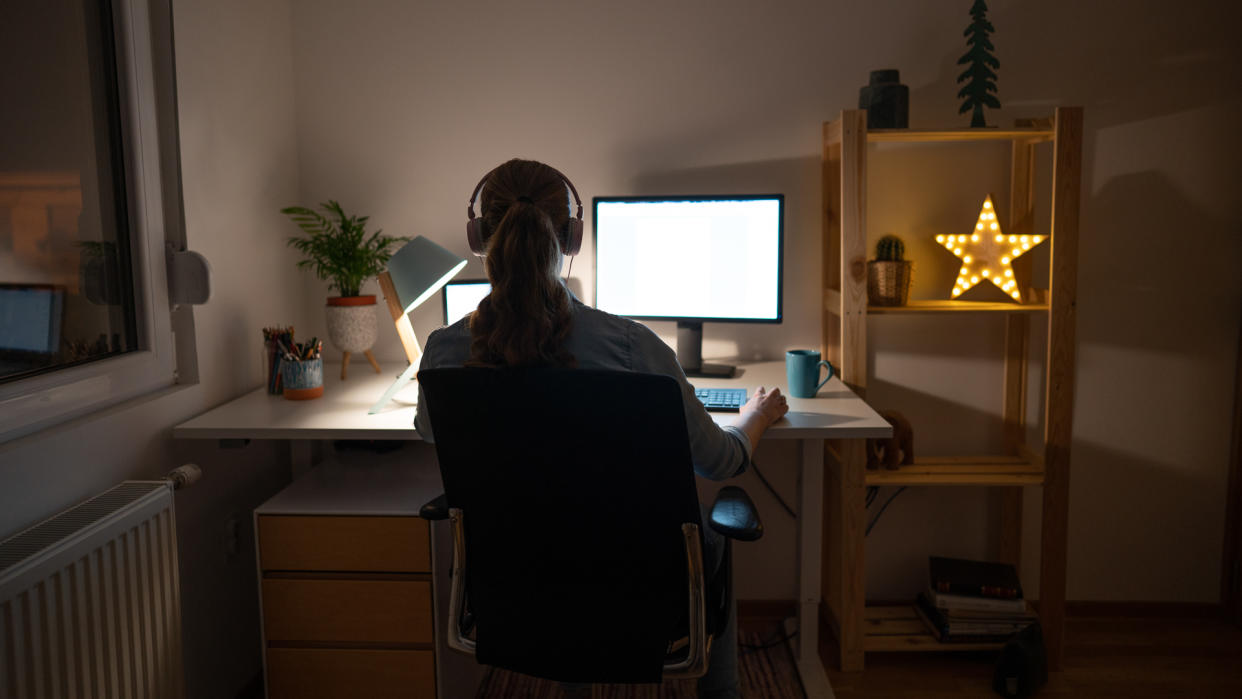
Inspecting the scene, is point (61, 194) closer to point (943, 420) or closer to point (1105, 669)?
point (943, 420)

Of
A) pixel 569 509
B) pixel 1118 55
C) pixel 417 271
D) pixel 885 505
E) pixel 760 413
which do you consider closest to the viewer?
pixel 569 509

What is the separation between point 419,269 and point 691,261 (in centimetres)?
72

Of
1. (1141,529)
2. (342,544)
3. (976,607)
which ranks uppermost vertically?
(342,544)

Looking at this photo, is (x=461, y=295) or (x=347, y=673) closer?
(x=347, y=673)

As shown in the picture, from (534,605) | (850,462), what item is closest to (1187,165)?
(850,462)

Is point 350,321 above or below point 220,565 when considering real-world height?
above

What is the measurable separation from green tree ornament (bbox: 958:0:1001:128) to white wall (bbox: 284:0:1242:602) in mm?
176

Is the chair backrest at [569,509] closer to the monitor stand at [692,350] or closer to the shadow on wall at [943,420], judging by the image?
the monitor stand at [692,350]

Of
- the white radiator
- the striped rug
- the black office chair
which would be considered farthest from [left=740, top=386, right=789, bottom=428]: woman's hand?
the white radiator

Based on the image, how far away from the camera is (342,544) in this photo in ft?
5.82

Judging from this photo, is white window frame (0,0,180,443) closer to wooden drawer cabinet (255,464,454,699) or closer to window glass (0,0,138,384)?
window glass (0,0,138,384)

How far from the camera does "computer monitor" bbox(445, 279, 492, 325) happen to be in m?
2.33

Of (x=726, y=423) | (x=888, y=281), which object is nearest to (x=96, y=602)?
(x=726, y=423)

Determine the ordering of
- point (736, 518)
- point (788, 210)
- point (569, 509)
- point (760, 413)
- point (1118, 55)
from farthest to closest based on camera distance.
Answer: point (788, 210) → point (1118, 55) → point (760, 413) → point (736, 518) → point (569, 509)
